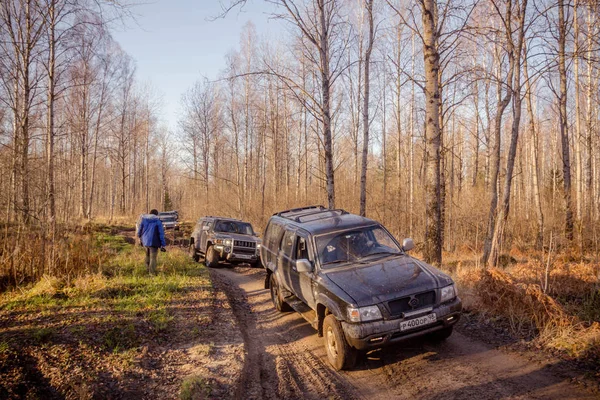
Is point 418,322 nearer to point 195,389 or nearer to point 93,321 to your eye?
point 195,389

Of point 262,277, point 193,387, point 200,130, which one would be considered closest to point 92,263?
point 262,277

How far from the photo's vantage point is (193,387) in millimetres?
4203

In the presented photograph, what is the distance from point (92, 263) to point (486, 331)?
338 inches

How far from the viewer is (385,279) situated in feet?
16.4

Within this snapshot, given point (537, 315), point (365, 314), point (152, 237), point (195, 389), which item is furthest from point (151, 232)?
point (537, 315)

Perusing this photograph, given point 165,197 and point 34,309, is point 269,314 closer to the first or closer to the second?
point 34,309

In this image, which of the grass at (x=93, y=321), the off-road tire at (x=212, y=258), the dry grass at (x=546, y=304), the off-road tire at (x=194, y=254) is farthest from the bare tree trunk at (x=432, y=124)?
the off-road tire at (x=194, y=254)

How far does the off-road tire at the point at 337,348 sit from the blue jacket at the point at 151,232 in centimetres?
653

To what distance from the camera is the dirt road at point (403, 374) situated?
4117 millimetres

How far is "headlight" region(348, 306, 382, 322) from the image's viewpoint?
450 cm

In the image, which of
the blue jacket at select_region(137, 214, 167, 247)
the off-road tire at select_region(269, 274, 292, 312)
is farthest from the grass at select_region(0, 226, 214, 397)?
the off-road tire at select_region(269, 274, 292, 312)

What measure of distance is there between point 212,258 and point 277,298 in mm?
6229

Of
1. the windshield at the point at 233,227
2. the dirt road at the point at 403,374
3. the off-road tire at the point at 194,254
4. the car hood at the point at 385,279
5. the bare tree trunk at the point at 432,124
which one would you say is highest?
the bare tree trunk at the point at 432,124

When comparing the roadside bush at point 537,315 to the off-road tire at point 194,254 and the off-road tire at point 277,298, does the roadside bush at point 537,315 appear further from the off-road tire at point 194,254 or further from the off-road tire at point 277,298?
the off-road tire at point 194,254
